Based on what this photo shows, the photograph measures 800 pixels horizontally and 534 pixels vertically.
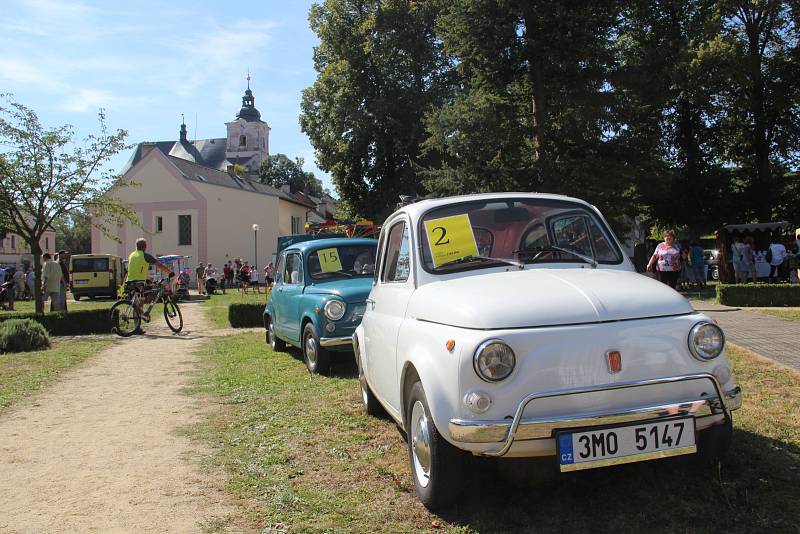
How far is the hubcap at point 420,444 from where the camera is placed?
3662 mm

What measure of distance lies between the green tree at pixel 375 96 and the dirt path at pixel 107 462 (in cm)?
2773

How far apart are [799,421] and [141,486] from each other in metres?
4.87

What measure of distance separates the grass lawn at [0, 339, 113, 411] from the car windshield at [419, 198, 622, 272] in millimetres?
5431

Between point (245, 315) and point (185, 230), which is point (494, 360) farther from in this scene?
point (185, 230)

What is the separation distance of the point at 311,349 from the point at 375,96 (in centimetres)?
3162

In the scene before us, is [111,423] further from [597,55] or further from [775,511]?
[597,55]

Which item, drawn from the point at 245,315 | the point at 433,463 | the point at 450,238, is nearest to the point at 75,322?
the point at 245,315

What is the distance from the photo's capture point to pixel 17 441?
560 centimetres

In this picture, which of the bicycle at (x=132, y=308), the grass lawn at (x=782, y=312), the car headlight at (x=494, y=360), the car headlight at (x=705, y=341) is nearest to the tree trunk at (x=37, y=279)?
the bicycle at (x=132, y=308)

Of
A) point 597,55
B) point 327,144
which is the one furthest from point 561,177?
point 327,144

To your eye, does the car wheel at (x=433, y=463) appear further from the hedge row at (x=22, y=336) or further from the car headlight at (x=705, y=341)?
the hedge row at (x=22, y=336)

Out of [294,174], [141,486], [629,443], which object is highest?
[294,174]

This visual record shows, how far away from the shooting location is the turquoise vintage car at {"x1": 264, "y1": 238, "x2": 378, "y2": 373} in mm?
8008

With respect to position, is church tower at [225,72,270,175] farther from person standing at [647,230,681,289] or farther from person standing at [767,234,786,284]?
person standing at [647,230,681,289]
